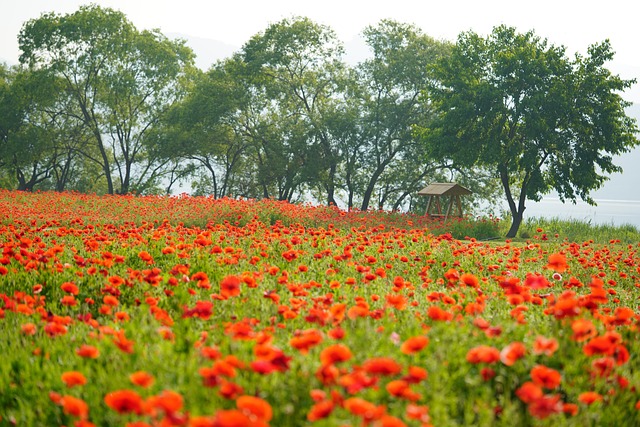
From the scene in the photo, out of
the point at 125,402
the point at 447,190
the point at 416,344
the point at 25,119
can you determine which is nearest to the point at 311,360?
the point at 416,344

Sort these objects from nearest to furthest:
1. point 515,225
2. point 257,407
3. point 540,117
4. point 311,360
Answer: point 257,407 < point 311,360 < point 540,117 < point 515,225

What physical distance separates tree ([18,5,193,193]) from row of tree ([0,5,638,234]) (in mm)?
88

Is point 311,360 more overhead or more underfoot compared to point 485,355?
more underfoot

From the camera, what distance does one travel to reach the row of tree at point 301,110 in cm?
2514

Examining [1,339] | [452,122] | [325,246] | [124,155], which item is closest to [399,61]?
[452,122]

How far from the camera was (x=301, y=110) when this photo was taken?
37.9 m

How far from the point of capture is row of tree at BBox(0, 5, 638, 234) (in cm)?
2514

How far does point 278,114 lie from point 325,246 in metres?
31.1

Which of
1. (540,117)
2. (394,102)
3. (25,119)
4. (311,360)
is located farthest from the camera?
(25,119)

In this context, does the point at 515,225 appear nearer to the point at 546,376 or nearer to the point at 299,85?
the point at 299,85

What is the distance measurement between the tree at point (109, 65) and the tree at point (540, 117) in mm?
21926

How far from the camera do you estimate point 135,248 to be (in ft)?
28.2

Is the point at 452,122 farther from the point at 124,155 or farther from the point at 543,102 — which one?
the point at 124,155

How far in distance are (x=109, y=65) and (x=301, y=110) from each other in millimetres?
12572
